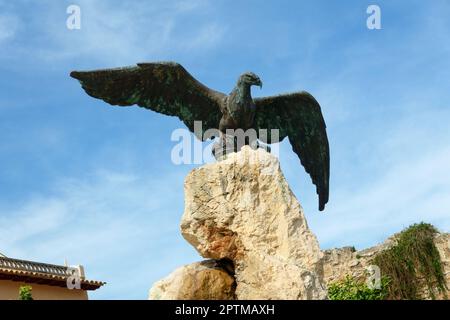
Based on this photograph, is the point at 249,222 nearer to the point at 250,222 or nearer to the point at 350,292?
the point at 250,222

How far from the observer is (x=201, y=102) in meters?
9.55

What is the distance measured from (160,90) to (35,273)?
11.6 metres

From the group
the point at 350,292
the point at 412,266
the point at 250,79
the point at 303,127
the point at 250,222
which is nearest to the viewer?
the point at 250,222

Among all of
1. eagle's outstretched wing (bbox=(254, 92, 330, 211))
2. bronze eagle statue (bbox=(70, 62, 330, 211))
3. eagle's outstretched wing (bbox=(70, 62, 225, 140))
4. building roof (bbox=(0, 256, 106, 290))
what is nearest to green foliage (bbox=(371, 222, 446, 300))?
building roof (bbox=(0, 256, 106, 290))

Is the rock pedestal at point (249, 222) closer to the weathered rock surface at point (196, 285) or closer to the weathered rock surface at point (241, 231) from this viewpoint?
the weathered rock surface at point (241, 231)

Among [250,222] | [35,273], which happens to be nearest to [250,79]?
[250,222]

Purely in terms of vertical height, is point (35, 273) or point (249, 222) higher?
point (35, 273)

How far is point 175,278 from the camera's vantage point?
25.6ft

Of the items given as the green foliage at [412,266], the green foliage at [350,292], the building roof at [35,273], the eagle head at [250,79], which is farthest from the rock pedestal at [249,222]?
the green foliage at [412,266]

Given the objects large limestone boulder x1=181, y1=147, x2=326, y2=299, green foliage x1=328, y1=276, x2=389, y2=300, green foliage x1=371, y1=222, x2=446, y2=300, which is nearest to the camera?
large limestone boulder x1=181, y1=147, x2=326, y2=299

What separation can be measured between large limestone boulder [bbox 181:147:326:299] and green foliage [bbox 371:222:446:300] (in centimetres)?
1331

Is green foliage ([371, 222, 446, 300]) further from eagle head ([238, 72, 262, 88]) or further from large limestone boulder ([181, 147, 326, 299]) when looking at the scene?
large limestone boulder ([181, 147, 326, 299])

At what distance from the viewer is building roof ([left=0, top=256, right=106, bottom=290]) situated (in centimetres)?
1955
